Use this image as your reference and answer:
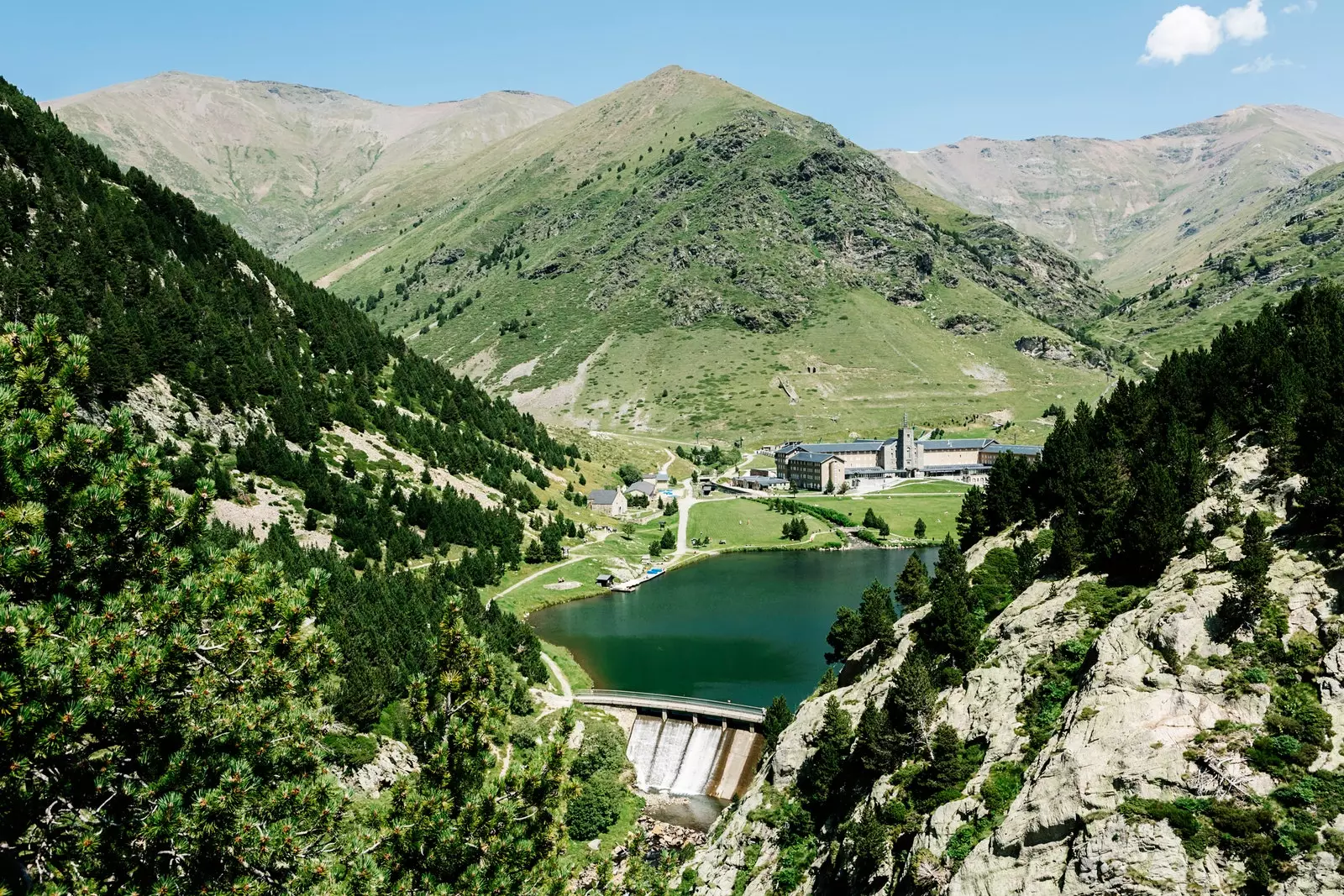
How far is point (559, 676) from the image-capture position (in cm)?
7575

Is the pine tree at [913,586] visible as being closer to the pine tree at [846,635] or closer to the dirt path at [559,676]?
the pine tree at [846,635]

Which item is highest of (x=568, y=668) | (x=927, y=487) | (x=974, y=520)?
(x=974, y=520)

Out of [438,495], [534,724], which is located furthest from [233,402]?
[534,724]

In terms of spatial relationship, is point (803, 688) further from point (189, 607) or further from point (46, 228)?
point (46, 228)

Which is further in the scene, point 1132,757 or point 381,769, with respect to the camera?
point 381,769

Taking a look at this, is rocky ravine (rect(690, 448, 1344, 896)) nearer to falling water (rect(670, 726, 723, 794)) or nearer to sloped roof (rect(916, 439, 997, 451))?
falling water (rect(670, 726, 723, 794))

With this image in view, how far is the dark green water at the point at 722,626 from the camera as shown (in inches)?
3031

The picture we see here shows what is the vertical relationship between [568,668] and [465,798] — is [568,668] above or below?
below

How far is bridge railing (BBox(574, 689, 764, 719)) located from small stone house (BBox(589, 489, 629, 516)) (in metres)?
69.5

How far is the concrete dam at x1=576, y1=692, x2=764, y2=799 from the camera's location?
61906mm

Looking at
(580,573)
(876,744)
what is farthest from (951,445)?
(876,744)

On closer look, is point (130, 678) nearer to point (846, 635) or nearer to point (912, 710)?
point (912, 710)

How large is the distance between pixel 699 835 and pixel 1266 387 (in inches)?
1824

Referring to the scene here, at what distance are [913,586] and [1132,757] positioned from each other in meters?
39.7
